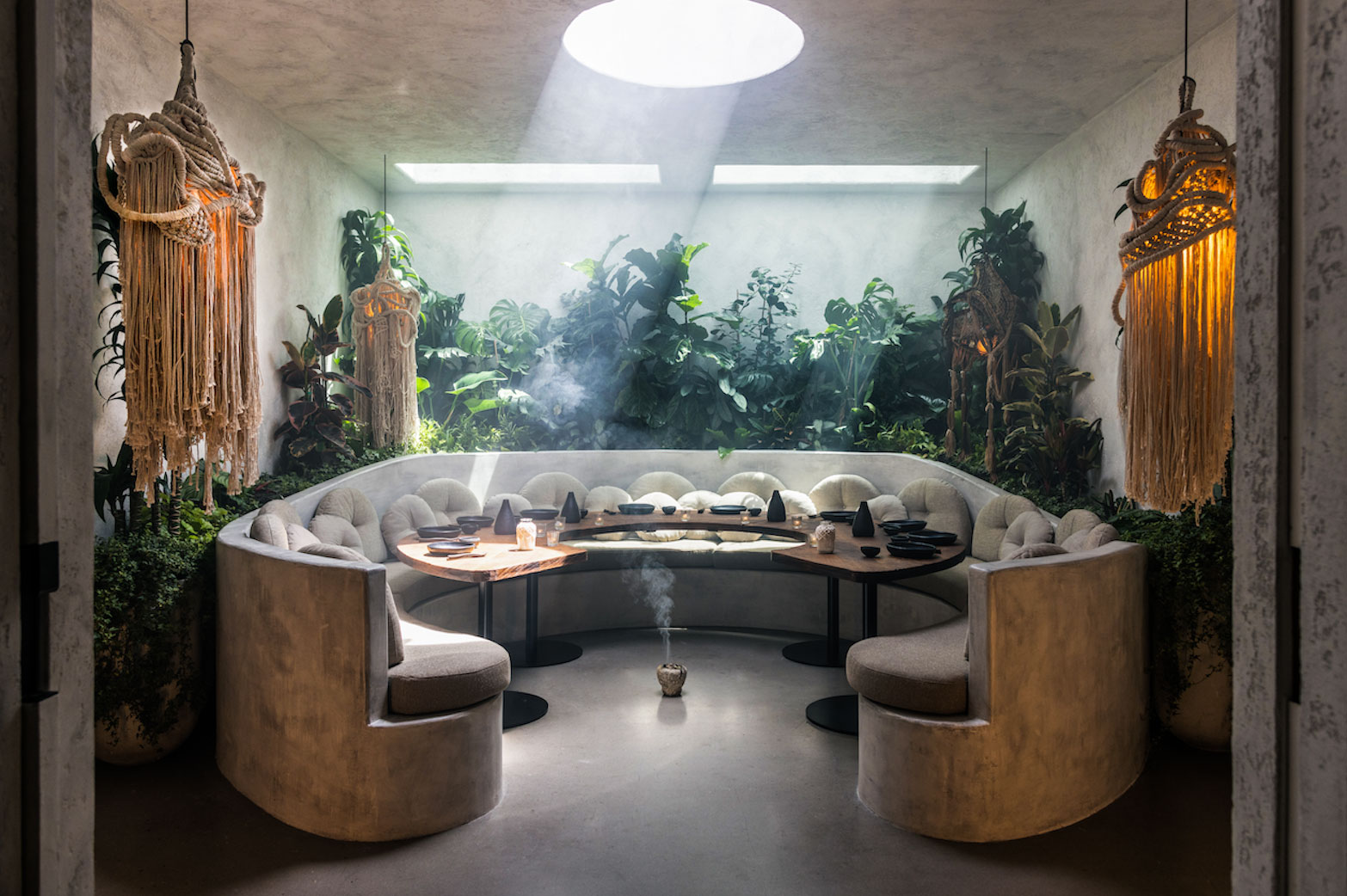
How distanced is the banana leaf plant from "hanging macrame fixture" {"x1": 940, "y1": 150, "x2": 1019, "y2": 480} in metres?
4.03

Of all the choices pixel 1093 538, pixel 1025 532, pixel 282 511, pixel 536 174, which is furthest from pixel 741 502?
pixel 536 174

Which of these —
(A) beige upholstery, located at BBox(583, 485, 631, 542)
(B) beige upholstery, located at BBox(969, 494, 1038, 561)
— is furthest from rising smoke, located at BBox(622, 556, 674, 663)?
(B) beige upholstery, located at BBox(969, 494, 1038, 561)

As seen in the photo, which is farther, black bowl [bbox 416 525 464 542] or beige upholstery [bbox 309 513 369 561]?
black bowl [bbox 416 525 464 542]

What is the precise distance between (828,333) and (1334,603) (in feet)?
20.0

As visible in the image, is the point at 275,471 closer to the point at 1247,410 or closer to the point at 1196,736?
the point at 1196,736

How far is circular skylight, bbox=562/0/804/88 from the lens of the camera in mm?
Result: 4387

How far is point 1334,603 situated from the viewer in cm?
80

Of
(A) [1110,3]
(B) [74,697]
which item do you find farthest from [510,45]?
(B) [74,697]

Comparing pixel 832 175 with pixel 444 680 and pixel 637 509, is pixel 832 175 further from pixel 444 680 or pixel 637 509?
pixel 444 680

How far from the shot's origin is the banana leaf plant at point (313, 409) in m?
5.18

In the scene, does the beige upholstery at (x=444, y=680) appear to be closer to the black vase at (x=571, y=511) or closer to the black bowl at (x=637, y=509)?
the black vase at (x=571, y=511)

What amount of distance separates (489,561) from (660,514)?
182 cm

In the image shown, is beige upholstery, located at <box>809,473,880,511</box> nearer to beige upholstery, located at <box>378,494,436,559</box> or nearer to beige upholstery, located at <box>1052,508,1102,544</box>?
beige upholstery, located at <box>1052,508,1102,544</box>

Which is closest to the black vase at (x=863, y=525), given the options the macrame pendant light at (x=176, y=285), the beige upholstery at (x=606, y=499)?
the beige upholstery at (x=606, y=499)
